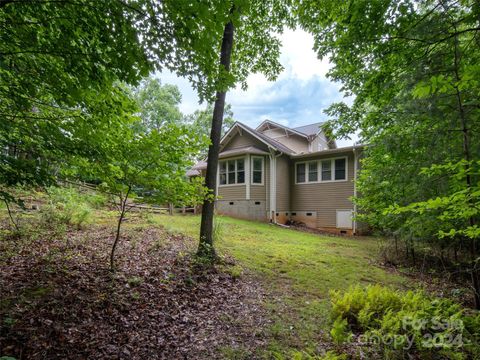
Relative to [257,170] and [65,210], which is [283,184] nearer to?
[257,170]

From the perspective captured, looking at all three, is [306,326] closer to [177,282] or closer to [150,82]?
[177,282]

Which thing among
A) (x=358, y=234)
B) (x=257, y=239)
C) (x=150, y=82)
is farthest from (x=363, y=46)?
(x=150, y=82)

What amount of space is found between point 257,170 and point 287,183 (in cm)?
226

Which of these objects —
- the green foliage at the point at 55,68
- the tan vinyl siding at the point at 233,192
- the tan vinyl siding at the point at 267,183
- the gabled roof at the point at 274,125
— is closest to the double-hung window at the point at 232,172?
the tan vinyl siding at the point at 233,192

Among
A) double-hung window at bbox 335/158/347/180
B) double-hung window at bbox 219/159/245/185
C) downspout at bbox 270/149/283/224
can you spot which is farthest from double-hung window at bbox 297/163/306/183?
double-hung window at bbox 219/159/245/185

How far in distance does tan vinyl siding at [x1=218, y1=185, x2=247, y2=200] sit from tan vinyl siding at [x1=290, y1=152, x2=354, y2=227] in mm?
3251

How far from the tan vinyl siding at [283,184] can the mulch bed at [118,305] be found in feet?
35.9

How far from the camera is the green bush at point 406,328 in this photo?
312 centimetres

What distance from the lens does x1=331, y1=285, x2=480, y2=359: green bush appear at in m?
3.12

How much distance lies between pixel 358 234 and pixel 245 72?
35.2ft

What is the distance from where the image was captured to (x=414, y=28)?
402cm

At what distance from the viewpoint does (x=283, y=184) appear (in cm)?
1686

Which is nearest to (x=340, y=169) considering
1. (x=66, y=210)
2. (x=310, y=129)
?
(x=310, y=129)

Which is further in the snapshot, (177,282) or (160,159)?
(177,282)
